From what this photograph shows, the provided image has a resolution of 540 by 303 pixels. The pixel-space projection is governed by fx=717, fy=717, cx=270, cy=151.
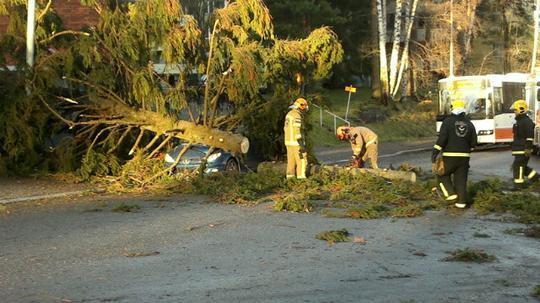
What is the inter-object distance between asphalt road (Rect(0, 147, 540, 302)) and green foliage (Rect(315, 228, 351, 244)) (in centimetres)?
16

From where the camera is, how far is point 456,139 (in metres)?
11.8

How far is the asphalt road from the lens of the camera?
21.7 feet

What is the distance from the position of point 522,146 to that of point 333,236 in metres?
7.77

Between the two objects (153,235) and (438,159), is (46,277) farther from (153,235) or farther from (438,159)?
(438,159)

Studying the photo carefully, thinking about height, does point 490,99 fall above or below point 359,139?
above

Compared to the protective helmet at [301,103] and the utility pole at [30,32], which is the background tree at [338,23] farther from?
the utility pole at [30,32]

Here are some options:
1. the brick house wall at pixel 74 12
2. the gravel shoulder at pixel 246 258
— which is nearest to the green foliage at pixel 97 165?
the gravel shoulder at pixel 246 258

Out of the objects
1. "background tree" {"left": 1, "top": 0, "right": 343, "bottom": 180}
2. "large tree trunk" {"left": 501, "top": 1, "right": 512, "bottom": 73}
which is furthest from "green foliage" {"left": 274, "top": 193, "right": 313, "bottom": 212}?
"large tree trunk" {"left": 501, "top": 1, "right": 512, "bottom": 73}

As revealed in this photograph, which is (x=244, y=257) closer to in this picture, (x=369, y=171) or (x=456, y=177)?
(x=456, y=177)

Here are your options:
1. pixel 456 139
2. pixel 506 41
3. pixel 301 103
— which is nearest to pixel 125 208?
pixel 301 103

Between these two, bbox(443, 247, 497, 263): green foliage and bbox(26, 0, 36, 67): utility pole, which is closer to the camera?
bbox(443, 247, 497, 263): green foliage

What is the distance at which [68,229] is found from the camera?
9.78 metres

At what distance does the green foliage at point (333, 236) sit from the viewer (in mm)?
8992

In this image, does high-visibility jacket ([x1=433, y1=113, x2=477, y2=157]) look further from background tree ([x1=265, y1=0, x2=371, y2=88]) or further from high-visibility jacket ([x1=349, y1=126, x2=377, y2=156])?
background tree ([x1=265, y1=0, x2=371, y2=88])
